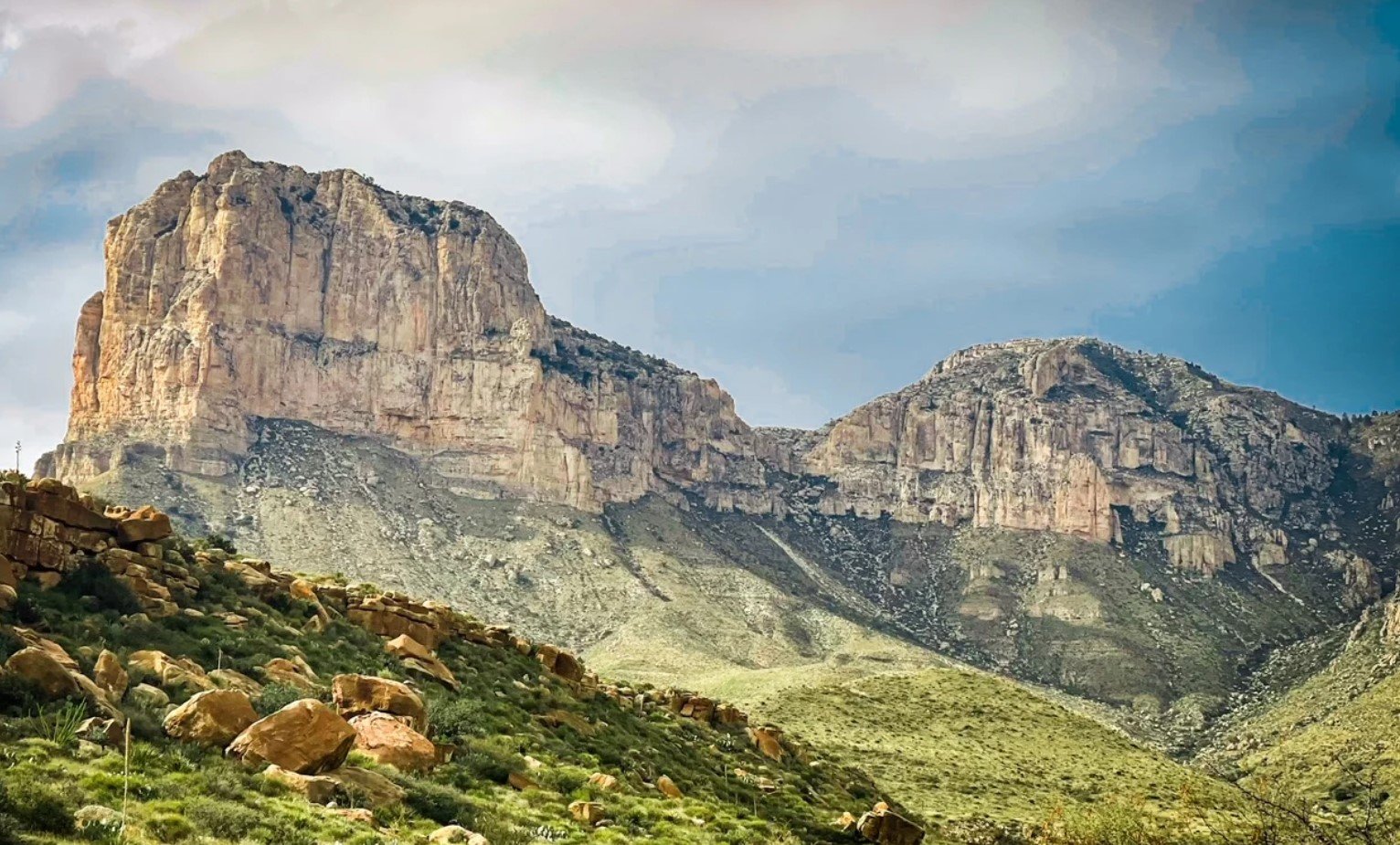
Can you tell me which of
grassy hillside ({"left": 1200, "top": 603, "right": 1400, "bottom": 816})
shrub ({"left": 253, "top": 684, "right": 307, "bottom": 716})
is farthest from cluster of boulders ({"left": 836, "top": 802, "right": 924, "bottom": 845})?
grassy hillside ({"left": 1200, "top": 603, "right": 1400, "bottom": 816})

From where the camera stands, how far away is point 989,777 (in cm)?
5581

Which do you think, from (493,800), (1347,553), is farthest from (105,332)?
(1347,553)

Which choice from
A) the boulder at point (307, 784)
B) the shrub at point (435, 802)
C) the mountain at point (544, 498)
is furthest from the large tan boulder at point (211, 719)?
the mountain at point (544, 498)

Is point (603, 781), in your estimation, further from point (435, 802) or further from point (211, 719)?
point (211, 719)

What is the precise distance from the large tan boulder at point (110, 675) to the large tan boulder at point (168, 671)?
1355mm

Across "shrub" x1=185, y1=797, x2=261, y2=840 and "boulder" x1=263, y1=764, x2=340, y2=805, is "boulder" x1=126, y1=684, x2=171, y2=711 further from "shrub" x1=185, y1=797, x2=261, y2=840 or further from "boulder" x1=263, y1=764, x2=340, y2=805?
"shrub" x1=185, y1=797, x2=261, y2=840

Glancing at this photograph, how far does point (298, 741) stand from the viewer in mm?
19375

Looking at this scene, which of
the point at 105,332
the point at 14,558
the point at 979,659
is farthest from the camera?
the point at 105,332

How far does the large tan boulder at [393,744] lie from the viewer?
2230 cm

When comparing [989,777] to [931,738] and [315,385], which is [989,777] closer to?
[931,738]

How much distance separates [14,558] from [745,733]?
25553mm

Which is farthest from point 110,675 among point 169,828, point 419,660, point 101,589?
point 419,660

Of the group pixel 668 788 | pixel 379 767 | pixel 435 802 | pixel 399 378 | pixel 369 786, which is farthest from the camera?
pixel 399 378

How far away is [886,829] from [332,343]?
150m
